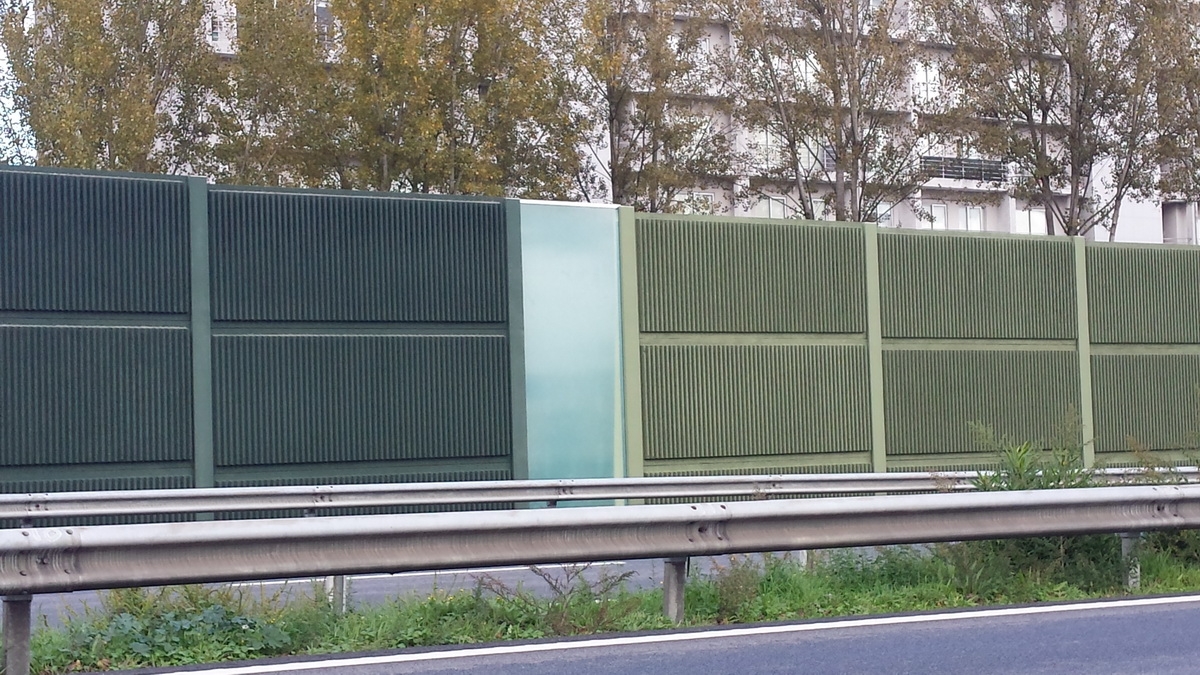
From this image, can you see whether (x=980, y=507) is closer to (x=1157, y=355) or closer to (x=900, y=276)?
(x=900, y=276)

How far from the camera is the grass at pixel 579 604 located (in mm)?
8188

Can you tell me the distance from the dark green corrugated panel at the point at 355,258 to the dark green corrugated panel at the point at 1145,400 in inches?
385


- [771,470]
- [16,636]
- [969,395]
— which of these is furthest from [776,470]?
[16,636]

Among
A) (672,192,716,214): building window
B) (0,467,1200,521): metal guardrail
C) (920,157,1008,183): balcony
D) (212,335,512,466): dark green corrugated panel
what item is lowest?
(0,467,1200,521): metal guardrail

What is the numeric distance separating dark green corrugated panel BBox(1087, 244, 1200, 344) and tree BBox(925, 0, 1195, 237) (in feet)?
37.9

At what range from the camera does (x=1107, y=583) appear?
34.8 feet

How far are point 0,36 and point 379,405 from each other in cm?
2127

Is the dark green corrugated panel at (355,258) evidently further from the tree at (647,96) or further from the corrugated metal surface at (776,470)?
the tree at (647,96)

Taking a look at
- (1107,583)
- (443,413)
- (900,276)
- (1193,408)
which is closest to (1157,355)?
(1193,408)

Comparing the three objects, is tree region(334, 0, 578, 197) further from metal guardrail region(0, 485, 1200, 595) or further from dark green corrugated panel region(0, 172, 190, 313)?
metal guardrail region(0, 485, 1200, 595)

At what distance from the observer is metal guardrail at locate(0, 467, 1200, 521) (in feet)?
44.3

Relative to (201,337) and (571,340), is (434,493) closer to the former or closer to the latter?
(201,337)

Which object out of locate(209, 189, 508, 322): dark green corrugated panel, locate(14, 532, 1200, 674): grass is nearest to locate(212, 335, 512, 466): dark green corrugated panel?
locate(209, 189, 508, 322): dark green corrugated panel

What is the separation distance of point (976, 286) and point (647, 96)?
1621 cm
